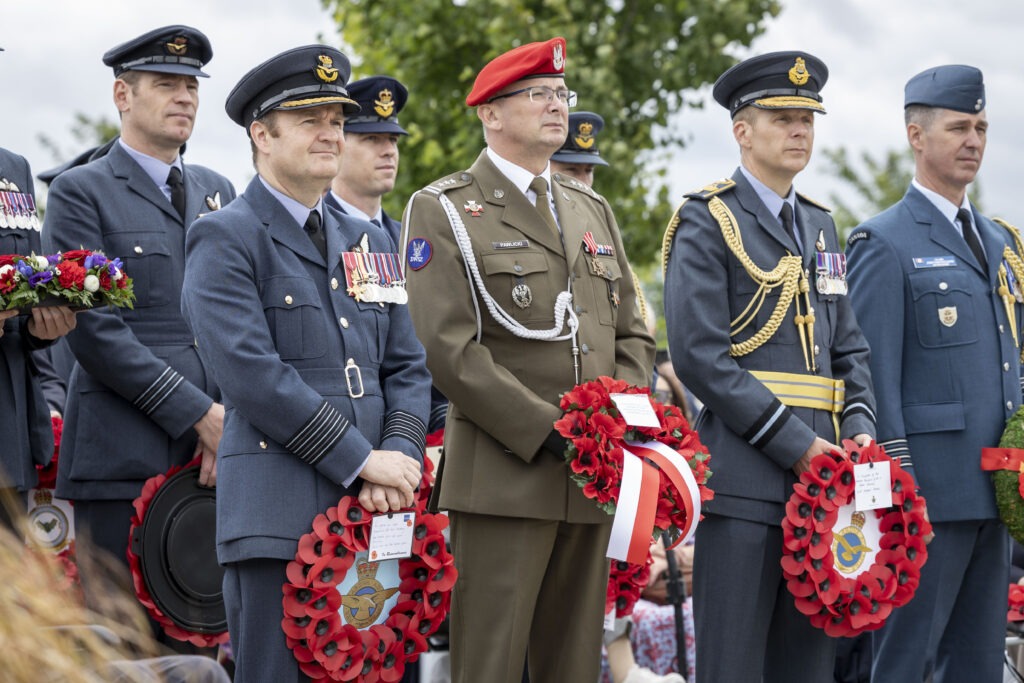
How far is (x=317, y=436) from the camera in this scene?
146 inches

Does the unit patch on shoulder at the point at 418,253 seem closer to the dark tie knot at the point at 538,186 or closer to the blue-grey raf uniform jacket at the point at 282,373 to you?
the blue-grey raf uniform jacket at the point at 282,373

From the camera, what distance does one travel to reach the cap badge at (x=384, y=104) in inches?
229

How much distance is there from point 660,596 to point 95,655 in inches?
193

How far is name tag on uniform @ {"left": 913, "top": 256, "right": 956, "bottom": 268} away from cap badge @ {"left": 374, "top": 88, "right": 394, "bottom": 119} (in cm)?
242

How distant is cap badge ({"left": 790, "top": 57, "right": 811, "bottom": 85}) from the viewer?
475cm

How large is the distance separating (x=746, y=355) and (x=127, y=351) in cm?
219

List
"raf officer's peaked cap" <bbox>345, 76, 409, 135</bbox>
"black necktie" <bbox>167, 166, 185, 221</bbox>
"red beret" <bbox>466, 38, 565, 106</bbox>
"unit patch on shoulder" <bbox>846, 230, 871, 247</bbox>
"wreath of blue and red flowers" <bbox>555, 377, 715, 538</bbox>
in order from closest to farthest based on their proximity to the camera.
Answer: "wreath of blue and red flowers" <bbox>555, 377, 715, 538</bbox> < "red beret" <bbox>466, 38, 565, 106</bbox> < "black necktie" <bbox>167, 166, 185, 221</bbox> < "unit patch on shoulder" <bbox>846, 230, 871, 247</bbox> < "raf officer's peaked cap" <bbox>345, 76, 409, 135</bbox>

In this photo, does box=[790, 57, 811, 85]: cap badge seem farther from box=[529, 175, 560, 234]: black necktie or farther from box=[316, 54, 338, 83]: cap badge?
box=[316, 54, 338, 83]: cap badge

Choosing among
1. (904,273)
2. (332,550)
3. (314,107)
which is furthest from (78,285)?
(904,273)

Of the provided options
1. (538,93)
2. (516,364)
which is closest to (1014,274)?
(538,93)

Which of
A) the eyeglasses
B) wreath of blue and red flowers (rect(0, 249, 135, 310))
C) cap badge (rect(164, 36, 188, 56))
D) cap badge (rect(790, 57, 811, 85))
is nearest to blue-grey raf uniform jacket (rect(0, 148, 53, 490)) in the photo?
wreath of blue and red flowers (rect(0, 249, 135, 310))

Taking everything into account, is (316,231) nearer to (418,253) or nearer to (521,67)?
(418,253)

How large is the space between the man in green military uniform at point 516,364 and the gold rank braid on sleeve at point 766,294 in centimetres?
43

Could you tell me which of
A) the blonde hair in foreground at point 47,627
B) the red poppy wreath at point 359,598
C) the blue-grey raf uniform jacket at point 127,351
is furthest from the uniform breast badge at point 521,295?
the blonde hair in foreground at point 47,627
